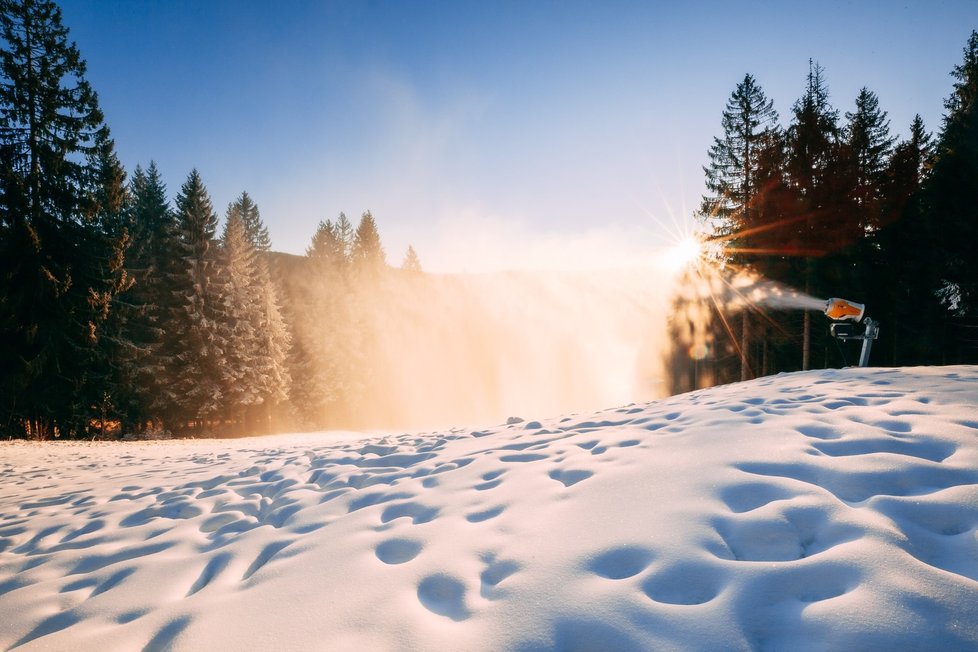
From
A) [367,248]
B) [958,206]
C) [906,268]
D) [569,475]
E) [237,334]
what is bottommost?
[569,475]

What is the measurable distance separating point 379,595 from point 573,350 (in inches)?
2161

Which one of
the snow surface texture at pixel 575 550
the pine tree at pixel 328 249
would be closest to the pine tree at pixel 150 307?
the pine tree at pixel 328 249

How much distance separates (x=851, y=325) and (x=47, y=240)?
2446cm

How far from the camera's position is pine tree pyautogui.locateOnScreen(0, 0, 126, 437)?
46.1 ft

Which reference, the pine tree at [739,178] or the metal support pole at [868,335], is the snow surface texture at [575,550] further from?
the pine tree at [739,178]

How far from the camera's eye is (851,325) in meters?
7.73

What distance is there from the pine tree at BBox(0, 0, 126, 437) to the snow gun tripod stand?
75.5 ft

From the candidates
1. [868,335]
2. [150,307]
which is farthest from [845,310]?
[150,307]

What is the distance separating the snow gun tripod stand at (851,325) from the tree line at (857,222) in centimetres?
1014

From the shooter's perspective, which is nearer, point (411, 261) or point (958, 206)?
point (958, 206)

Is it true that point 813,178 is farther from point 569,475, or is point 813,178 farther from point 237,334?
point 237,334

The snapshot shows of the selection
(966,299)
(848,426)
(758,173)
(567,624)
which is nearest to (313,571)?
(567,624)

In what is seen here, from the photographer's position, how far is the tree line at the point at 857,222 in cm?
1650

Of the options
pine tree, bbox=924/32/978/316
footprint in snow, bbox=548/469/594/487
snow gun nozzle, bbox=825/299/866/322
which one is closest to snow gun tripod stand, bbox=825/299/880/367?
snow gun nozzle, bbox=825/299/866/322
